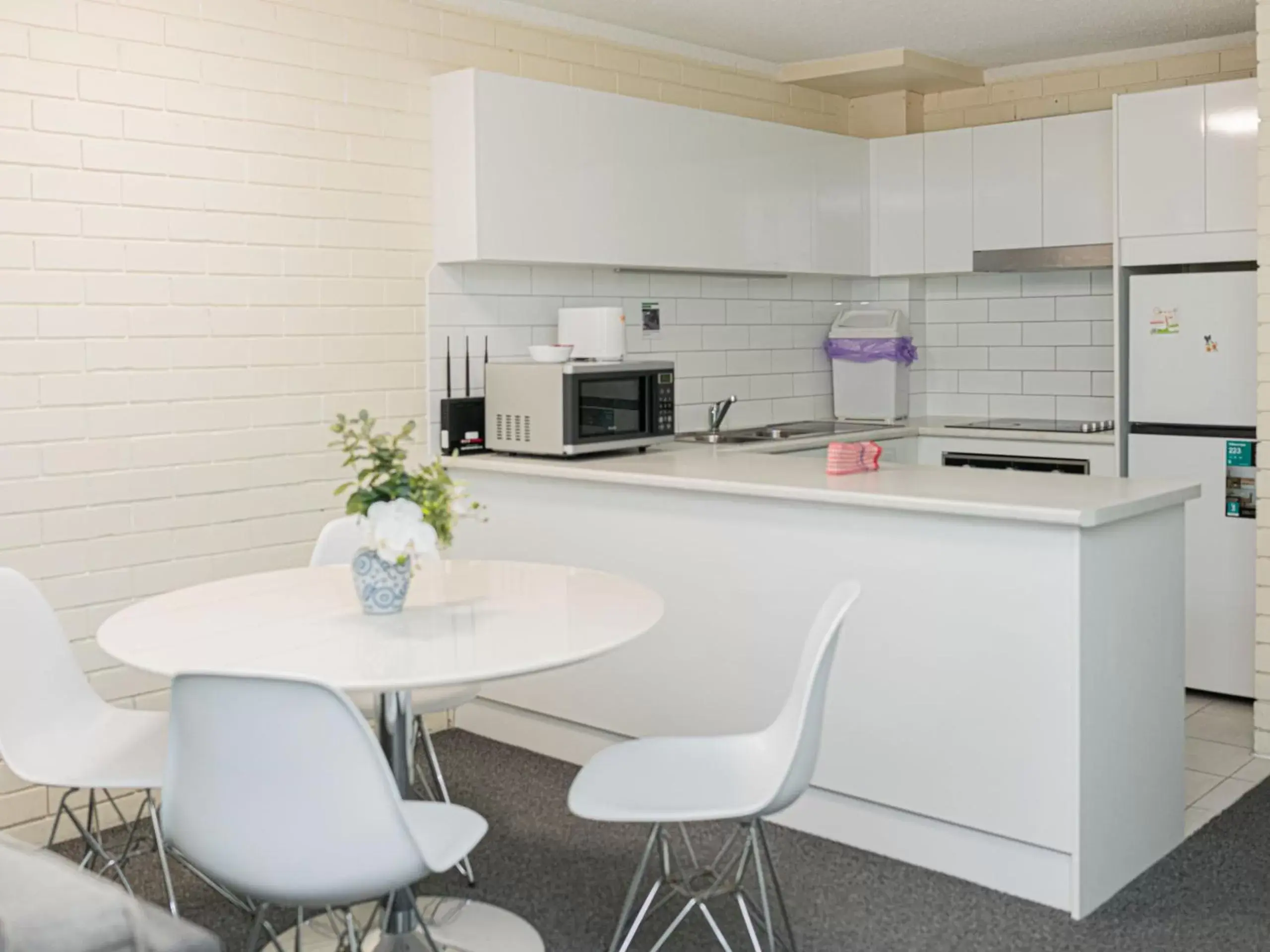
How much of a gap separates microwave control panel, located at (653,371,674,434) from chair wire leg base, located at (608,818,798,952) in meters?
1.53

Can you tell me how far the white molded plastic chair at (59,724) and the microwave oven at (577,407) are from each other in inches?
68.3

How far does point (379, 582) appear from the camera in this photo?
2895mm

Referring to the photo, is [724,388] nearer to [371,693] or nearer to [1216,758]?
[1216,758]

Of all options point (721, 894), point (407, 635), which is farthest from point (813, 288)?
point (407, 635)

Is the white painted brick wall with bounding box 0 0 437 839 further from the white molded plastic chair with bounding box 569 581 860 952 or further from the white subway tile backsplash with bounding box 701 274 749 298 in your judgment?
the white molded plastic chair with bounding box 569 581 860 952

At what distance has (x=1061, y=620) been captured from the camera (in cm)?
327

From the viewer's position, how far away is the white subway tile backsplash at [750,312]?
594 cm

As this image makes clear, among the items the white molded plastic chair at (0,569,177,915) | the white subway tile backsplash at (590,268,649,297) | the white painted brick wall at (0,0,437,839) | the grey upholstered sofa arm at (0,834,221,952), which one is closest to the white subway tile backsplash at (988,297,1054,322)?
the white subway tile backsplash at (590,268,649,297)

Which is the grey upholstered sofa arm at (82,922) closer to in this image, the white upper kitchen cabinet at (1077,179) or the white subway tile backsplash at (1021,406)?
the white upper kitchen cabinet at (1077,179)

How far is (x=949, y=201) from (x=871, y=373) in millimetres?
844

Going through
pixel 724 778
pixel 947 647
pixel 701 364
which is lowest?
pixel 724 778

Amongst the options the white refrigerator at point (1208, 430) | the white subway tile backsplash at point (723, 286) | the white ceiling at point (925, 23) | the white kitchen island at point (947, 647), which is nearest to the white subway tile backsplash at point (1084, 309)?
the white refrigerator at point (1208, 430)

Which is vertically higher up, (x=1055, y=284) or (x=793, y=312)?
(x=1055, y=284)

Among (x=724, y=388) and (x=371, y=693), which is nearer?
(x=371, y=693)
